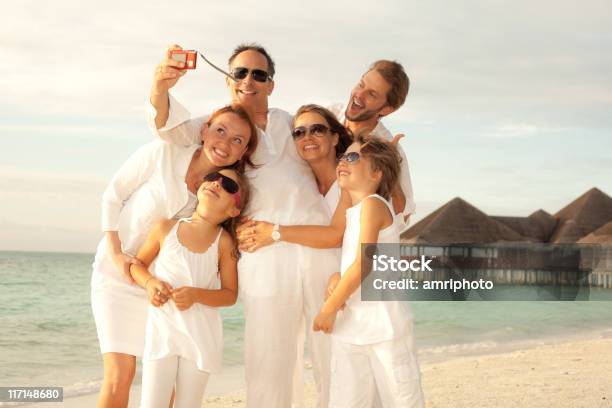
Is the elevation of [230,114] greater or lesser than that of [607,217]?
lesser

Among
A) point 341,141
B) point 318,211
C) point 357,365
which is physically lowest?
point 357,365

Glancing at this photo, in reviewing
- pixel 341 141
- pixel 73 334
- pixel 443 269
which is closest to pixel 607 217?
pixel 443 269

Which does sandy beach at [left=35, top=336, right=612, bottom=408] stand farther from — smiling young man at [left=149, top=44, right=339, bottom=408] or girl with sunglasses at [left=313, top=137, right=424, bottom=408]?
girl with sunglasses at [left=313, top=137, right=424, bottom=408]

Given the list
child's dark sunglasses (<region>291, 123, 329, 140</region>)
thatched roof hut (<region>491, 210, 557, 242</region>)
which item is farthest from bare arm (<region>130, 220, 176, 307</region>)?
thatched roof hut (<region>491, 210, 557, 242</region>)

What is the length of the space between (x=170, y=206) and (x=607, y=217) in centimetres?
4347

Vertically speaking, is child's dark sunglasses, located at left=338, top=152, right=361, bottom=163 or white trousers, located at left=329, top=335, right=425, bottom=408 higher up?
child's dark sunglasses, located at left=338, top=152, right=361, bottom=163

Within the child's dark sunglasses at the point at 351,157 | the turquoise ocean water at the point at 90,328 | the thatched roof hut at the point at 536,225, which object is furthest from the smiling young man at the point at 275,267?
the thatched roof hut at the point at 536,225

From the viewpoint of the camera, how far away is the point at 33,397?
1002cm

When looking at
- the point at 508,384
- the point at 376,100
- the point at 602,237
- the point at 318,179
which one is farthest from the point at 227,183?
the point at 602,237

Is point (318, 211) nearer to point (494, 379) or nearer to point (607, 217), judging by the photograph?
point (494, 379)

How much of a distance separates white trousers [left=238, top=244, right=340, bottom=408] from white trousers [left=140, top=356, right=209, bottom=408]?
46 centimetres

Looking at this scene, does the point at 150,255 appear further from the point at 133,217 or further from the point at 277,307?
the point at 277,307

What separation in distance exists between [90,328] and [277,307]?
16533mm

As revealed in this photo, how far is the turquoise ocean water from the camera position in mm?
14578
